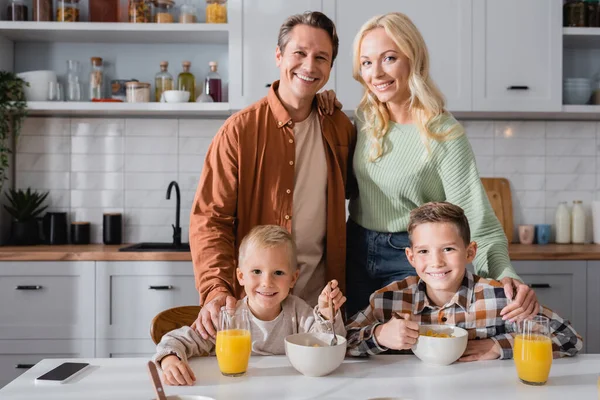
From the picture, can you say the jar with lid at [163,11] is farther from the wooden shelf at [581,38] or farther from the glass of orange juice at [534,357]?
the glass of orange juice at [534,357]

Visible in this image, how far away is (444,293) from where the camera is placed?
1525mm

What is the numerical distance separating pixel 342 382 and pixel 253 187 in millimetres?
773

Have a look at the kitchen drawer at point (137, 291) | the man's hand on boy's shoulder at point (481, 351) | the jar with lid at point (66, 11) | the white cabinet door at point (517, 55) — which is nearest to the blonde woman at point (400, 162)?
the man's hand on boy's shoulder at point (481, 351)

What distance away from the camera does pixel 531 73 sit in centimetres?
307

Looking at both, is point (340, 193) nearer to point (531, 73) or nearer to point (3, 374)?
point (531, 73)

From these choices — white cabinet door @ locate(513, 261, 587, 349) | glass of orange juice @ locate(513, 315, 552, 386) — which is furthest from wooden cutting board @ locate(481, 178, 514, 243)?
glass of orange juice @ locate(513, 315, 552, 386)

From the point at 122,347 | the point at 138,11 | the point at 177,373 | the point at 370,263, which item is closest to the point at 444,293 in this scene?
the point at 370,263

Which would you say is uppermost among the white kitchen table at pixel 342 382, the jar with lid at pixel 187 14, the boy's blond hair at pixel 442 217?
the jar with lid at pixel 187 14

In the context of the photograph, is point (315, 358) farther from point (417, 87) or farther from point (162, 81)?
point (162, 81)

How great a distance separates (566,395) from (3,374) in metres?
2.58

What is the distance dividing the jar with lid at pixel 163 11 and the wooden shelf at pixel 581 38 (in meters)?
1.98

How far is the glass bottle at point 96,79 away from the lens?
320 centimetres

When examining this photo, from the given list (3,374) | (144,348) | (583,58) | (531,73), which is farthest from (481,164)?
(3,374)

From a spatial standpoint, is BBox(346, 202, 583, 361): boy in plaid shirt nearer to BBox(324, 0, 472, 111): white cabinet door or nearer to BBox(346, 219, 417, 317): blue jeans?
BBox(346, 219, 417, 317): blue jeans
